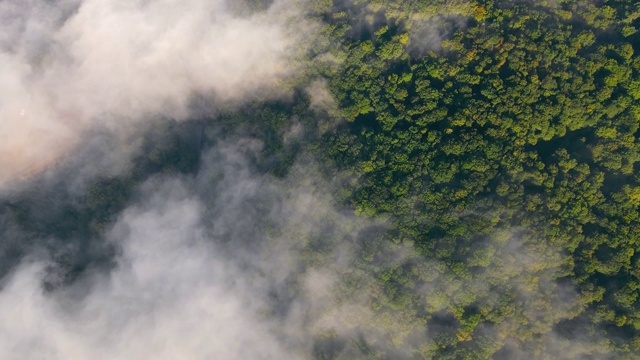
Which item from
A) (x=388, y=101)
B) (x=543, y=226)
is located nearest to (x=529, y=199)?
(x=543, y=226)

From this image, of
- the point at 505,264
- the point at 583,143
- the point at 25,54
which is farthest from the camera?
the point at 25,54

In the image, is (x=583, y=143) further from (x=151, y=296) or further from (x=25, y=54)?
(x=25, y=54)

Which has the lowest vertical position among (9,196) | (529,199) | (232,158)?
(529,199)

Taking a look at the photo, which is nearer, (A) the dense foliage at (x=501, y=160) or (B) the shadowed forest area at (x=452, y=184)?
(A) the dense foliage at (x=501, y=160)

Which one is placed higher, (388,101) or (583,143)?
(388,101)

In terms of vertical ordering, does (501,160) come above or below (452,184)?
above

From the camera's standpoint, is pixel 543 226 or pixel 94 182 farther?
pixel 94 182

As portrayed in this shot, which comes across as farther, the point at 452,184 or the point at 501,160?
the point at 452,184

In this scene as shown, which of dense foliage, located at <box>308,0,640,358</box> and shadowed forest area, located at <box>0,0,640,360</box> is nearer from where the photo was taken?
dense foliage, located at <box>308,0,640,358</box>

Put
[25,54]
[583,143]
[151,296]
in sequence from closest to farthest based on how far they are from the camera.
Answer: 1. [583,143]
2. [151,296]
3. [25,54]

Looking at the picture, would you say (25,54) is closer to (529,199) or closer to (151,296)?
(151,296)
